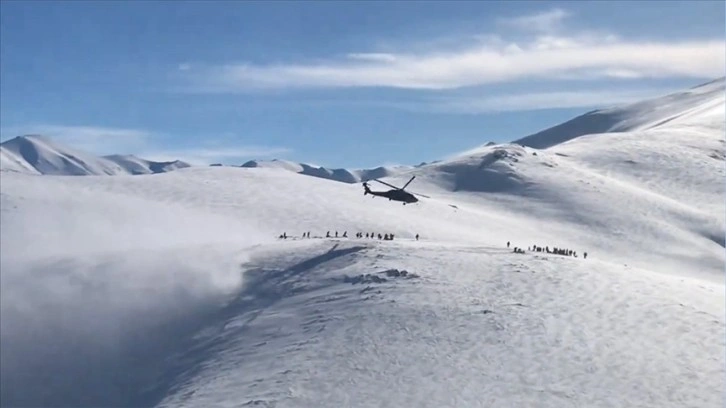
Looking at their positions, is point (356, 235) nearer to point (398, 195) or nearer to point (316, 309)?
point (398, 195)

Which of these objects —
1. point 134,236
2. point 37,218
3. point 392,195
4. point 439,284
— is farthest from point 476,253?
point 37,218

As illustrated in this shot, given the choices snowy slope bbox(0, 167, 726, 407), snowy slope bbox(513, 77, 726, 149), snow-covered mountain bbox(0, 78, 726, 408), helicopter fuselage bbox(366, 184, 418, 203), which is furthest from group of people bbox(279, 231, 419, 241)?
snowy slope bbox(513, 77, 726, 149)

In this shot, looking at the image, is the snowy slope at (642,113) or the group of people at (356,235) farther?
the snowy slope at (642,113)

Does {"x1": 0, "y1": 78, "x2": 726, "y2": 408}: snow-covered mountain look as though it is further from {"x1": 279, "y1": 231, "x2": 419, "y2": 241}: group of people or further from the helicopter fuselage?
the helicopter fuselage

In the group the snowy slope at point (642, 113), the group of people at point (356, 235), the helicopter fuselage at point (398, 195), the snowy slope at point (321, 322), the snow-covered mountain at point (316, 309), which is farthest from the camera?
the snowy slope at point (642, 113)

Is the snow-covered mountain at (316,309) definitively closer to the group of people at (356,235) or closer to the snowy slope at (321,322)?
the snowy slope at (321,322)

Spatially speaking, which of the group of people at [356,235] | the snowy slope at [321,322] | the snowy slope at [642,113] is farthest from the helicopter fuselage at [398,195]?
the snowy slope at [642,113]

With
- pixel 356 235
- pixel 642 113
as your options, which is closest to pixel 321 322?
pixel 356 235

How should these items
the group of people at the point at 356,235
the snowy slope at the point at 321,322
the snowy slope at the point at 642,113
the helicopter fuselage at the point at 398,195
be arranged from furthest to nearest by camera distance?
the snowy slope at the point at 642,113 → the helicopter fuselage at the point at 398,195 → the group of people at the point at 356,235 → the snowy slope at the point at 321,322

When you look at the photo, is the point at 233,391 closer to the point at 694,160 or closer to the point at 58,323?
the point at 58,323
